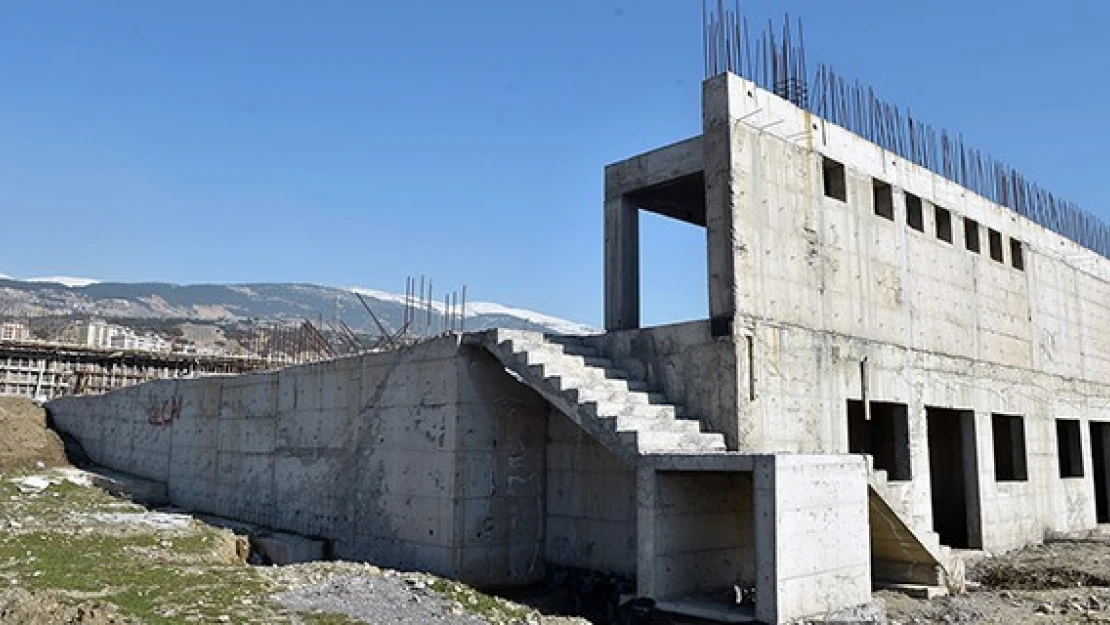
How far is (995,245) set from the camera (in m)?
19.6

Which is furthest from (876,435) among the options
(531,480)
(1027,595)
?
(531,480)

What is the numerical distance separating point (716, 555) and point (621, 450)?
1904 millimetres

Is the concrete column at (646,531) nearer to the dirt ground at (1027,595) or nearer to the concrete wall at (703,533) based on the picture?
the concrete wall at (703,533)

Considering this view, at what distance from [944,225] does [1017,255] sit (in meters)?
3.83

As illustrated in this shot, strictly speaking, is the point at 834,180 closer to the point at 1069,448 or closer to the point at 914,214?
the point at 914,214

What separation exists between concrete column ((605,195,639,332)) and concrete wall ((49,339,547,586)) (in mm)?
2447

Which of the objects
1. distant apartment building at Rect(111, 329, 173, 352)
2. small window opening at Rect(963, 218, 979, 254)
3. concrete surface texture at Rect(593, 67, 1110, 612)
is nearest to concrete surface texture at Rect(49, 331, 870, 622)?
concrete surface texture at Rect(593, 67, 1110, 612)

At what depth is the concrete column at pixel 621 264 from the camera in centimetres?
1508

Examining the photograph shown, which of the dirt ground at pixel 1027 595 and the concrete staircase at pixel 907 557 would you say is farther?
the concrete staircase at pixel 907 557

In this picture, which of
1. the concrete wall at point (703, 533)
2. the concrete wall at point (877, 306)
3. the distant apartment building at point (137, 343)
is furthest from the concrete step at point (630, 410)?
the distant apartment building at point (137, 343)

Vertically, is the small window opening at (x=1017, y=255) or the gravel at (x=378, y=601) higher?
the small window opening at (x=1017, y=255)

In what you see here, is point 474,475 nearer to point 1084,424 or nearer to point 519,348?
point 519,348

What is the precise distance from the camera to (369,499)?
14625 mm

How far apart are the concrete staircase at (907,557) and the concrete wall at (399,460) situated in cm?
506
